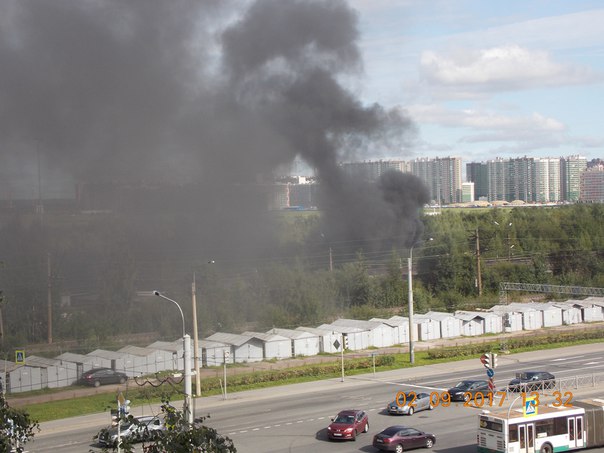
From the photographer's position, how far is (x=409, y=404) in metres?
18.0

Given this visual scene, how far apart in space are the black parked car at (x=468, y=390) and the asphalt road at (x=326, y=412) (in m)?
0.33

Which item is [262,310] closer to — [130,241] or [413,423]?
[130,241]

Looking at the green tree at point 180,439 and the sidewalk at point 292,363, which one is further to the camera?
the sidewalk at point 292,363

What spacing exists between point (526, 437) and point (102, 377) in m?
14.9

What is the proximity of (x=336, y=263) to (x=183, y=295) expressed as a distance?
14.1 m

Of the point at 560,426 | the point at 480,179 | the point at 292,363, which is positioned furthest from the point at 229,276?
the point at 480,179

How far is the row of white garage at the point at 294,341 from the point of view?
2409 centimetres

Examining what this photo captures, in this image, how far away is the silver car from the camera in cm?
1788

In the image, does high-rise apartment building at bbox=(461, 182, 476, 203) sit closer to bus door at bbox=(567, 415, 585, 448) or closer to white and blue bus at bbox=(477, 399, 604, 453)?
white and blue bus at bbox=(477, 399, 604, 453)

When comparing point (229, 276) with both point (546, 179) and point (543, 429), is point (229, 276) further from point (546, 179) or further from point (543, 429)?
point (546, 179)

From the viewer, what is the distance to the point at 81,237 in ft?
145

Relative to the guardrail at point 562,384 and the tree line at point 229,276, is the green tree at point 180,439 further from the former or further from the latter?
the tree line at point 229,276
